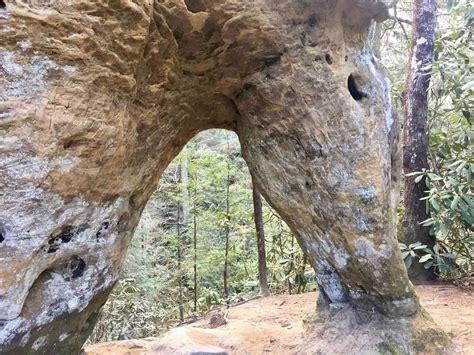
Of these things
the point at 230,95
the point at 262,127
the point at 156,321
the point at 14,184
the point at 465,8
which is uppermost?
the point at 465,8

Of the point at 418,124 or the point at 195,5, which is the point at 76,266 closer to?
the point at 195,5

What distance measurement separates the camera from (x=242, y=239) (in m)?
10.4

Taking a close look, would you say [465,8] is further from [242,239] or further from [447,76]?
[242,239]

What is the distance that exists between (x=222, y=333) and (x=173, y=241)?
5284 mm

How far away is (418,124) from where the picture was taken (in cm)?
689

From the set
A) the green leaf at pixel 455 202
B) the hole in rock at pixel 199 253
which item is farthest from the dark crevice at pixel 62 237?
the green leaf at pixel 455 202

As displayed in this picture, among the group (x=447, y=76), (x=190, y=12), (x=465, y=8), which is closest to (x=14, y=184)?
(x=190, y=12)

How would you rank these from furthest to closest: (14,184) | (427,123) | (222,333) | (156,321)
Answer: (156,321) → (427,123) → (222,333) → (14,184)

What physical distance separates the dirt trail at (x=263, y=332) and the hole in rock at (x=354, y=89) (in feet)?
8.55

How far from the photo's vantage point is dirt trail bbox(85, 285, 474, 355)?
→ 177 inches

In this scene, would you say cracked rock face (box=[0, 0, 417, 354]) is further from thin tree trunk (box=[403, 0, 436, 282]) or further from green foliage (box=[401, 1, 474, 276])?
thin tree trunk (box=[403, 0, 436, 282])

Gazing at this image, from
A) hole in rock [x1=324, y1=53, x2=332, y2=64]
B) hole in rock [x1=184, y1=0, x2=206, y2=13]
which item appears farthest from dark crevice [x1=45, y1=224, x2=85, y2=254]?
hole in rock [x1=324, y1=53, x2=332, y2=64]

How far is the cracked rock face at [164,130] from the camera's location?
9.12 ft

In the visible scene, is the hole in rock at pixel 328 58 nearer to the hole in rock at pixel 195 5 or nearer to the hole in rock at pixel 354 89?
the hole in rock at pixel 354 89
